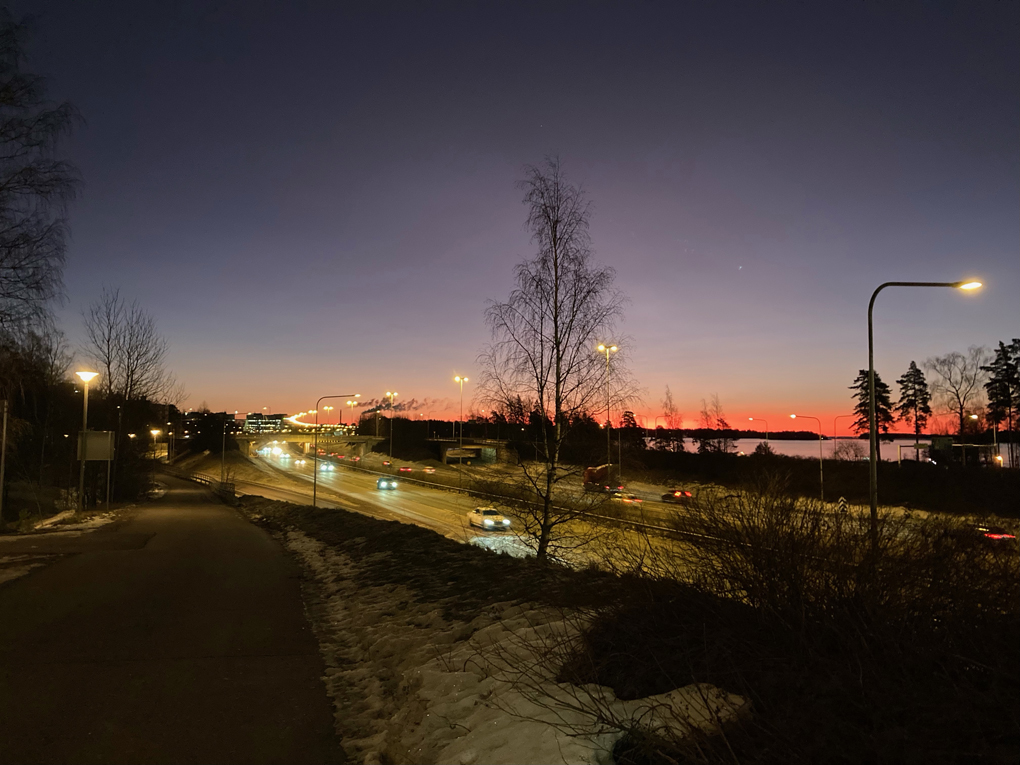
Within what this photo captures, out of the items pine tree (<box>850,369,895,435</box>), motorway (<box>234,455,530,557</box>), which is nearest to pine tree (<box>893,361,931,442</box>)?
pine tree (<box>850,369,895,435</box>)

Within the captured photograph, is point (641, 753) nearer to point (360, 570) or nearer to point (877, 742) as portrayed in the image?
point (877, 742)

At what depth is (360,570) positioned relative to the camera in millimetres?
13133

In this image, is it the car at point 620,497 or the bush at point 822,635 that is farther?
the car at point 620,497

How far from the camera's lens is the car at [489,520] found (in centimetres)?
3094

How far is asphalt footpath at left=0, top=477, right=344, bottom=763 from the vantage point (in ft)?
17.0

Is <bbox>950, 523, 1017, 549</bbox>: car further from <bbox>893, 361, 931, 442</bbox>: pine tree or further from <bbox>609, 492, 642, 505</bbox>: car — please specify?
<bbox>893, 361, 931, 442</bbox>: pine tree

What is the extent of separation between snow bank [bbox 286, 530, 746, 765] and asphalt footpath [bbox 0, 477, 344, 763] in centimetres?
39

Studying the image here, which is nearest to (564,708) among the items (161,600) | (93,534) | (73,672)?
(73,672)

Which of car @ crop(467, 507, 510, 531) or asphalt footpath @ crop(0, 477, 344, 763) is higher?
asphalt footpath @ crop(0, 477, 344, 763)

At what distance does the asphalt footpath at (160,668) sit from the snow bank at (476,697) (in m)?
0.39

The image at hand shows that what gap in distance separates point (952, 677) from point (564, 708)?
2.48 m

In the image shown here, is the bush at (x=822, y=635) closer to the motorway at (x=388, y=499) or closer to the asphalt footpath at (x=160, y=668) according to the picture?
the asphalt footpath at (x=160, y=668)

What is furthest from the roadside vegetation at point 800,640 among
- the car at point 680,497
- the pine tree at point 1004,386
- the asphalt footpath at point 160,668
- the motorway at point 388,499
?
the pine tree at point 1004,386

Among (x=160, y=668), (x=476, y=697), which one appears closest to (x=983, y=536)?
(x=476, y=697)
